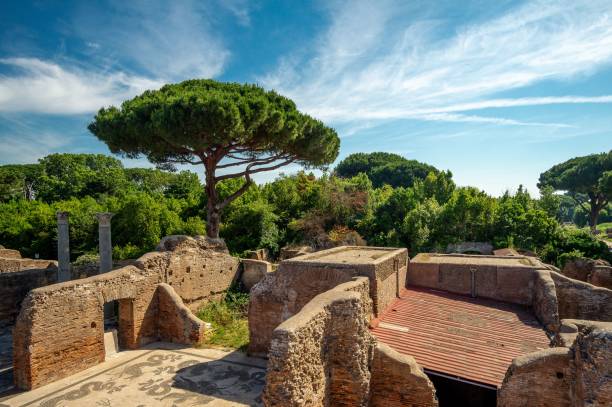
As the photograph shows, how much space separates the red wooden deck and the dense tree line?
32.8 feet

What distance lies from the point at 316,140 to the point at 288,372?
43.5 ft

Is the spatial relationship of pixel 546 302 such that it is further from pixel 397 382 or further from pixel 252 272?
pixel 252 272

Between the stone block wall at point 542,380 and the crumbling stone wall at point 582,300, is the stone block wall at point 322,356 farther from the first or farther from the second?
the crumbling stone wall at point 582,300

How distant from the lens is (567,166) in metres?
40.1

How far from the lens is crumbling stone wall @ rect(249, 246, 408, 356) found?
27.2 ft

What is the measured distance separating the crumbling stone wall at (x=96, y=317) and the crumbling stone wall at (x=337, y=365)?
5.52 meters

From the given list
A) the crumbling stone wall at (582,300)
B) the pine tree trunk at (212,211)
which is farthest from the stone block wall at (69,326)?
the crumbling stone wall at (582,300)

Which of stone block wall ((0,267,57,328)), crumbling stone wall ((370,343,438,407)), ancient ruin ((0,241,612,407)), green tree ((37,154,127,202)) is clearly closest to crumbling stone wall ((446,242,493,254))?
ancient ruin ((0,241,612,407))

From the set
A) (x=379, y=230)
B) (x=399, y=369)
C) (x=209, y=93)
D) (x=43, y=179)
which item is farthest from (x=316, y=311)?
(x=43, y=179)

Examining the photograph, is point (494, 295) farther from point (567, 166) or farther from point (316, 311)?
point (567, 166)

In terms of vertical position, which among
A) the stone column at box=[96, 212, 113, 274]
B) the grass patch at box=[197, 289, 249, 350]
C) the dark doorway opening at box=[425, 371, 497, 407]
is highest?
the stone column at box=[96, 212, 113, 274]

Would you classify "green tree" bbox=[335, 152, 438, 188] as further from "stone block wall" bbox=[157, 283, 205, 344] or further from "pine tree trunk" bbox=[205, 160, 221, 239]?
"stone block wall" bbox=[157, 283, 205, 344]

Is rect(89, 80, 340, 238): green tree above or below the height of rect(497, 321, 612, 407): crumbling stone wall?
above

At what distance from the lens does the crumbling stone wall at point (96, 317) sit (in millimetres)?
7836
